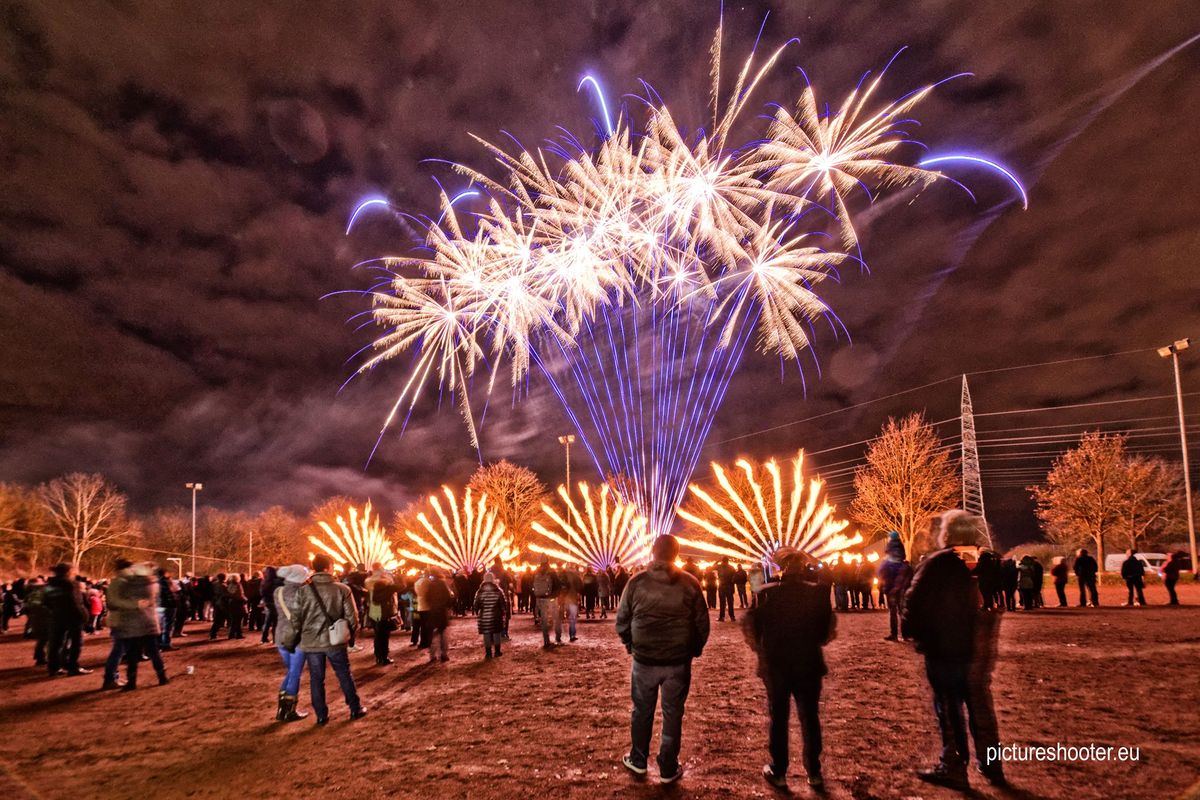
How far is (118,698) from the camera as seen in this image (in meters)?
9.55

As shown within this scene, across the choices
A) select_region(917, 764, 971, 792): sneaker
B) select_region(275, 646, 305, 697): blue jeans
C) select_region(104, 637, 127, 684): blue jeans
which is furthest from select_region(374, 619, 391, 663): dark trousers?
select_region(917, 764, 971, 792): sneaker

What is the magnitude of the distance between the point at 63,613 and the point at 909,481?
44537 millimetres

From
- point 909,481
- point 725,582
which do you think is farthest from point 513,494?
point 725,582

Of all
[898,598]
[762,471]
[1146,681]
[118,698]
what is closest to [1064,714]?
[1146,681]

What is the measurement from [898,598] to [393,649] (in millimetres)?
10764

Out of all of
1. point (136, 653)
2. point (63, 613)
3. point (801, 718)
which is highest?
point (63, 613)

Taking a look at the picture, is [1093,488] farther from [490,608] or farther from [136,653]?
[136,653]

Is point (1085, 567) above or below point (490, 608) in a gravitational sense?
below

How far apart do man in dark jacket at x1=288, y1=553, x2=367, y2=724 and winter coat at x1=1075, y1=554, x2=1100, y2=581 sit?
61.3ft

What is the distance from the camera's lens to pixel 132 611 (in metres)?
9.80

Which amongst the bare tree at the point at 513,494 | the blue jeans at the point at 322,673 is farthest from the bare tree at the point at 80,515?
the blue jeans at the point at 322,673

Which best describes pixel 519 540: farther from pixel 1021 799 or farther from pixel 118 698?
pixel 1021 799

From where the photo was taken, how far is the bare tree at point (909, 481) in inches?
1706

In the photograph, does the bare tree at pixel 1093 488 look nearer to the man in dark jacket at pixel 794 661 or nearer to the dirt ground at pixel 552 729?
the dirt ground at pixel 552 729
